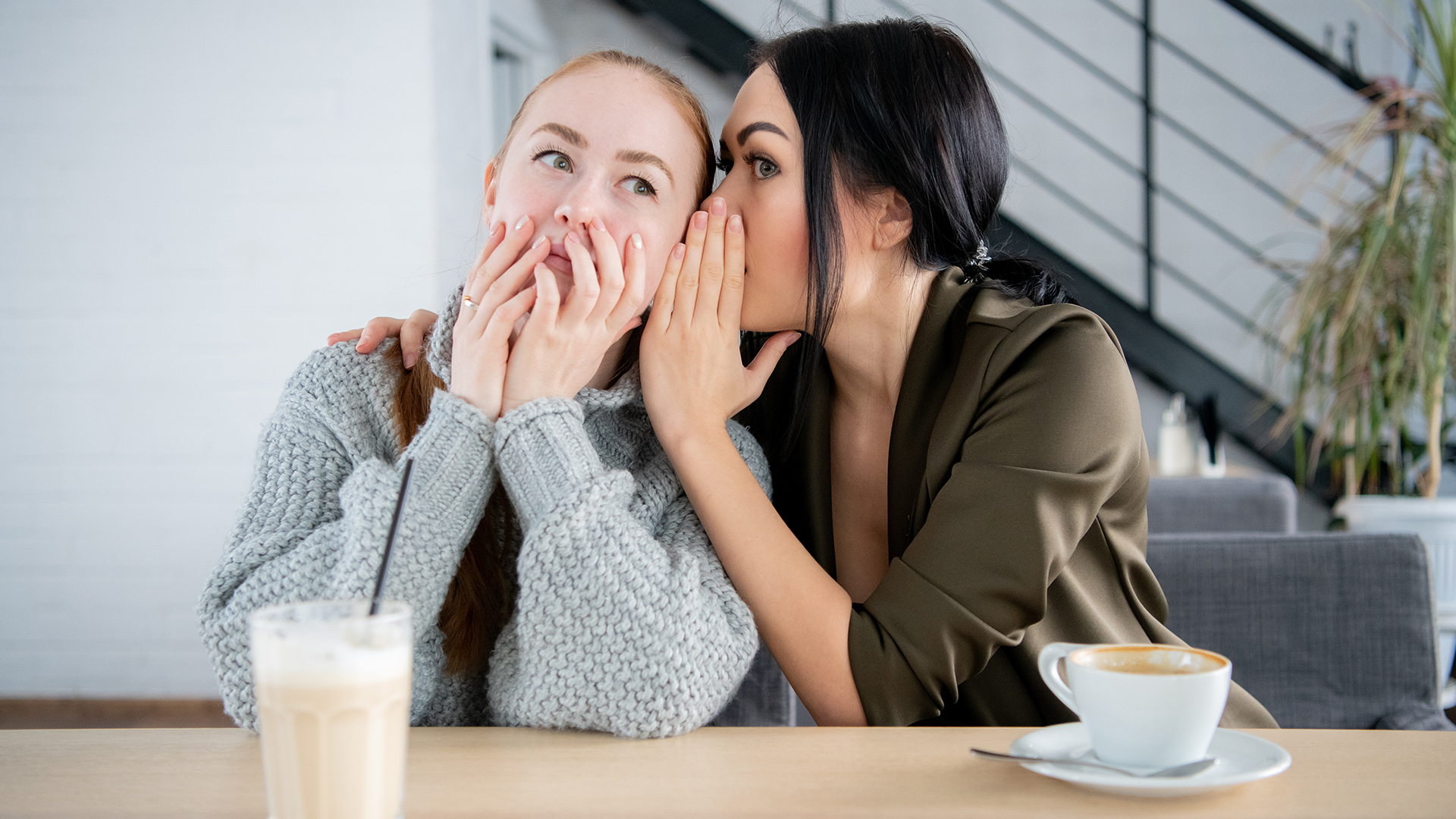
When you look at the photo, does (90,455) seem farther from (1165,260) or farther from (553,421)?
(1165,260)

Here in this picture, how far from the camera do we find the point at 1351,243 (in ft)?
9.96

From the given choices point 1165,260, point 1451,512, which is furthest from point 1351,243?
point 1165,260

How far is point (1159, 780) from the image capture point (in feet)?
2.09

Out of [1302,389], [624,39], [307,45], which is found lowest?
[1302,389]

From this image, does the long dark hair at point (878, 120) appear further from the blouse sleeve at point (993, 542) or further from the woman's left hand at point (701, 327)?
the blouse sleeve at point (993, 542)

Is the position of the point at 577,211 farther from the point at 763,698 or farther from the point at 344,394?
the point at 763,698

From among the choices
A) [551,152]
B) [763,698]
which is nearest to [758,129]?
[551,152]

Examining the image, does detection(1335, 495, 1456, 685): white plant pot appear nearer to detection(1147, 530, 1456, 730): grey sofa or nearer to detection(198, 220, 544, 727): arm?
detection(1147, 530, 1456, 730): grey sofa

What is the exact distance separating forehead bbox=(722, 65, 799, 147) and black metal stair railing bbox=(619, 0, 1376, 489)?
2.97m

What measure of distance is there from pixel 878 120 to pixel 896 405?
0.36 metres

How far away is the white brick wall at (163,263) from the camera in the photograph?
10.2 feet

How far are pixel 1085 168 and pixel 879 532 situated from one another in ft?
12.0

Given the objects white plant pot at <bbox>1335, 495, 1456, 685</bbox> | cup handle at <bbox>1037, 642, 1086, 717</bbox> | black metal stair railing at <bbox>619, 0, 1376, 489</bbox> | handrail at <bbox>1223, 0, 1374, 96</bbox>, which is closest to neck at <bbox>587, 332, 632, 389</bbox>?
cup handle at <bbox>1037, 642, 1086, 717</bbox>

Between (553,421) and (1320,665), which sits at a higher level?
(553,421)
